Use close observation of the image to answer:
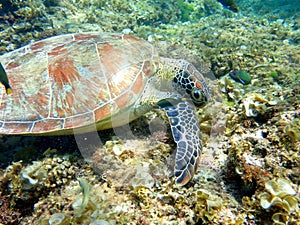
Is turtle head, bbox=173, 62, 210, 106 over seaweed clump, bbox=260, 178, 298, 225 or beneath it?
over

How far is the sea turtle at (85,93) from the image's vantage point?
2.54 meters

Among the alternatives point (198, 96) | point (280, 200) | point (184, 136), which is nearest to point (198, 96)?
point (198, 96)

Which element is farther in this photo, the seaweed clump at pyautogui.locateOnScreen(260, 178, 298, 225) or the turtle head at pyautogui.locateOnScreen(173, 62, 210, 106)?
the turtle head at pyautogui.locateOnScreen(173, 62, 210, 106)

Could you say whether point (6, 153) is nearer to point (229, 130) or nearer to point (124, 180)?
point (124, 180)

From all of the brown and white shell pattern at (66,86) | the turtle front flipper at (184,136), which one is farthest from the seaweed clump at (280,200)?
the brown and white shell pattern at (66,86)

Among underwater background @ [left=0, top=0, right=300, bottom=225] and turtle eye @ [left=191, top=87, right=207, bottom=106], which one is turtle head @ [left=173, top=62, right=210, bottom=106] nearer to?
turtle eye @ [left=191, top=87, right=207, bottom=106]

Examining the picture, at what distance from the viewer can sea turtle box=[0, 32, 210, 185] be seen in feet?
8.34

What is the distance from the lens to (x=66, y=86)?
2670mm

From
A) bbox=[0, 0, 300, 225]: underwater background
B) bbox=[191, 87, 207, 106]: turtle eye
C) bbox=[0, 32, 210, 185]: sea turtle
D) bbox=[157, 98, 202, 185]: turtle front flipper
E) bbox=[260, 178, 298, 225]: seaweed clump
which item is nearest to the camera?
bbox=[260, 178, 298, 225]: seaweed clump

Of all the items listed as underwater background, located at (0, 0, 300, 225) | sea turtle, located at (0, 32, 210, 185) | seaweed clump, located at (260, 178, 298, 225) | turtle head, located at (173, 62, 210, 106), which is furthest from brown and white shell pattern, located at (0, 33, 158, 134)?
seaweed clump, located at (260, 178, 298, 225)

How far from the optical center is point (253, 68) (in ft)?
13.5

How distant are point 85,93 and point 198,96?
5.55 feet

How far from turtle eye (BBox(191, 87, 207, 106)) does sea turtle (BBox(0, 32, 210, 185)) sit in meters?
0.02

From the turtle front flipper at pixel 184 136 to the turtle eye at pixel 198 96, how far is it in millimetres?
168
